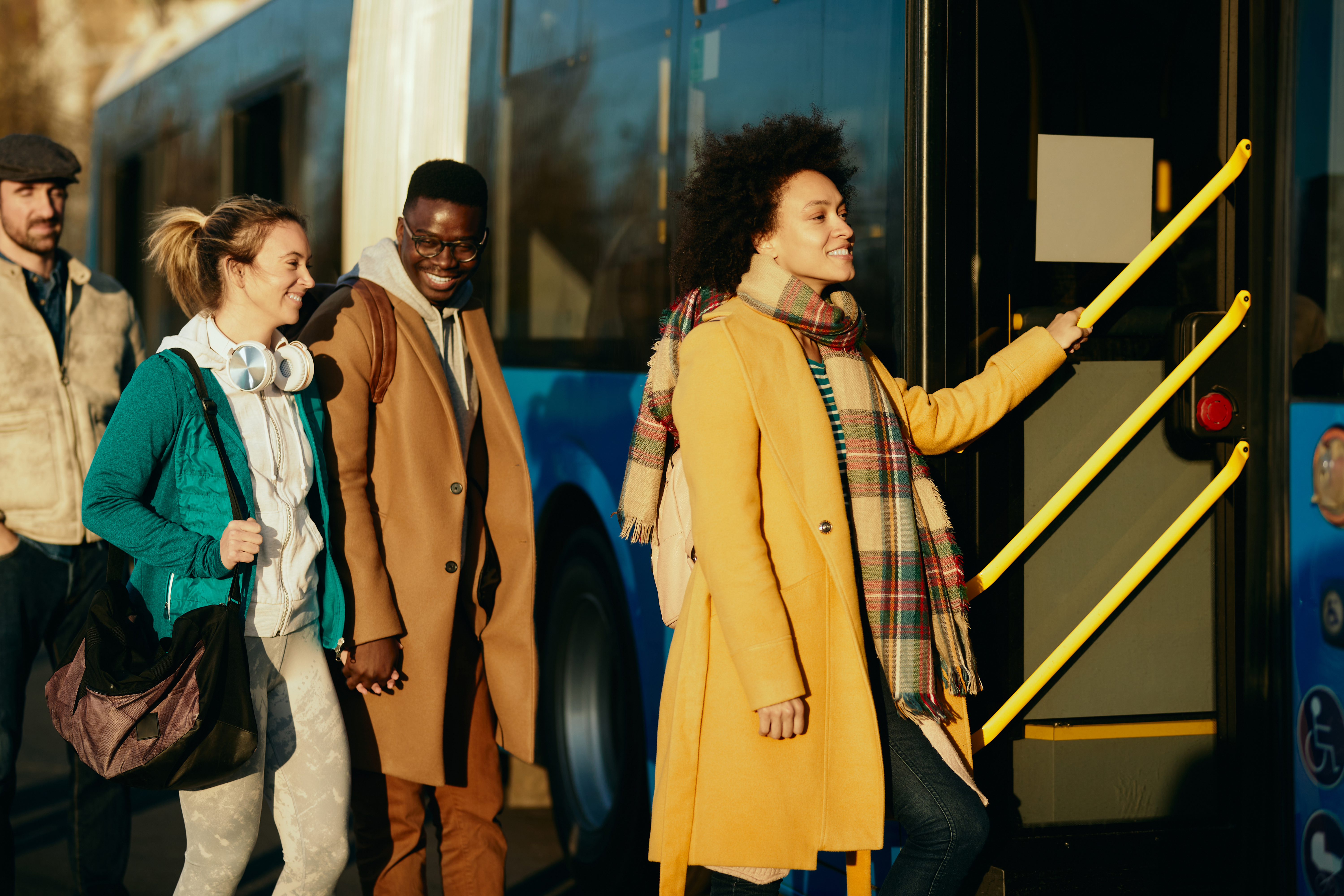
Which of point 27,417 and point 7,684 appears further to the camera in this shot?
point 27,417

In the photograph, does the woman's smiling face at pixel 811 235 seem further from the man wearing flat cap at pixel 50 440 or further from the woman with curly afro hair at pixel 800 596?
the man wearing flat cap at pixel 50 440

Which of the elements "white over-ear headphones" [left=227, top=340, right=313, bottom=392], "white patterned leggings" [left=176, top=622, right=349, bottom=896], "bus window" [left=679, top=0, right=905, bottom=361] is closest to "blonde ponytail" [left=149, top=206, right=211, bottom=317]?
"white over-ear headphones" [left=227, top=340, right=313, bottom=392]

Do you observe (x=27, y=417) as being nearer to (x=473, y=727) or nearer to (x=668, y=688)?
(x=473, y=727)

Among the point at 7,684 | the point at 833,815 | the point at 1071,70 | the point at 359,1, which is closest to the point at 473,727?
the point at 833,815

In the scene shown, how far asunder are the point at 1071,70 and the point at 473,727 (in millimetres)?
2112

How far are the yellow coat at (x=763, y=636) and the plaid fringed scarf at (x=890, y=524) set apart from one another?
0.21ft

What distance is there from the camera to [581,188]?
5.04 m

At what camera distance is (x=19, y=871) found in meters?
4.68

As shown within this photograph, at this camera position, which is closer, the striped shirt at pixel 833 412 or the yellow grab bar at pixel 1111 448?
the striped shirt at pixel 833 412

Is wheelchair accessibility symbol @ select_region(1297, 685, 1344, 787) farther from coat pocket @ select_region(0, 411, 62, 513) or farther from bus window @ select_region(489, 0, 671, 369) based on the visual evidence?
coat pocket @ select_region(0, 411, 62, 513)

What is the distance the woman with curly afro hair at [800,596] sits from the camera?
2654mm

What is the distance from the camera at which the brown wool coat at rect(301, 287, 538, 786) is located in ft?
9.90

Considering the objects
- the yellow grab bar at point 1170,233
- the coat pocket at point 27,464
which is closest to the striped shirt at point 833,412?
the yellow grab bar at point 1170,233

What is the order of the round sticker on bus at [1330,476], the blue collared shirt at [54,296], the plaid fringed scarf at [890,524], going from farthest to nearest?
the blue collared shirt at [54,296]
the round sticker on bus at [1330,476]
the plaid fringed scarf at [890,524]
